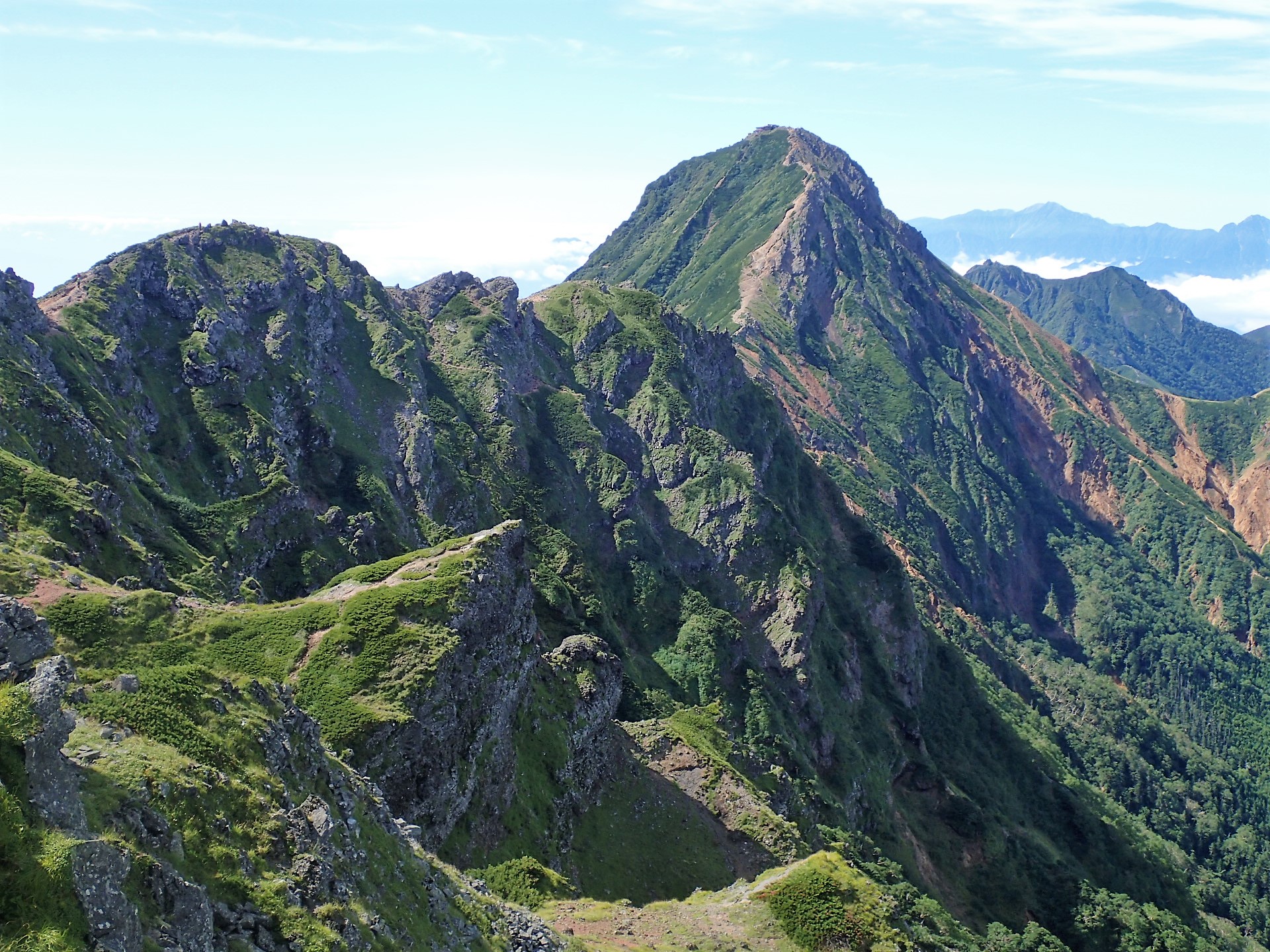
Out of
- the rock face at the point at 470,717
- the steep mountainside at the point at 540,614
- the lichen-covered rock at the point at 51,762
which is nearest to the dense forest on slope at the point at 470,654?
the lichen-covered rock at the point at 51,762

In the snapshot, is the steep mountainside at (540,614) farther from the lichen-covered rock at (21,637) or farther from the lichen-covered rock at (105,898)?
Answer: the lichen-covered rock at (105,898)

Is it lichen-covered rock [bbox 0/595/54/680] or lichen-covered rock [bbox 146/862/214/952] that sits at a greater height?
lichen-covered rock [bbox 0/595/54/680]

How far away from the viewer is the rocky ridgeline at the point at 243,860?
27000 mm

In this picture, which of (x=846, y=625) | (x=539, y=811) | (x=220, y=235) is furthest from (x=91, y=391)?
(x=846, y=625)

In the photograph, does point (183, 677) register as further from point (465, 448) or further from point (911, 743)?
point (911, 743)

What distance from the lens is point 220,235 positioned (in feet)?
469

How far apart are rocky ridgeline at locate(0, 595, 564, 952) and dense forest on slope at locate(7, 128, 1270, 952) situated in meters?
0.19

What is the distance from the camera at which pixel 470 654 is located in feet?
232

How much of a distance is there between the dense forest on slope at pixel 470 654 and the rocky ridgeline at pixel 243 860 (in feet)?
0.61

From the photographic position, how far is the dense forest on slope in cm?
3856

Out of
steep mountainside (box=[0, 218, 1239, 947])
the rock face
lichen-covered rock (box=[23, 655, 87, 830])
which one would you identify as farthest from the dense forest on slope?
steep mountainside (box=[0, 218, 1239, 947])

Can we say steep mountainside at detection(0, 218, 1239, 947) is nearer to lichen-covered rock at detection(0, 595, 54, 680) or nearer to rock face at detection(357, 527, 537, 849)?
rock face at detection(357, 527, 537, 849)

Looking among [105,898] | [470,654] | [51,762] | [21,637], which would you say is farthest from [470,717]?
[105,898]

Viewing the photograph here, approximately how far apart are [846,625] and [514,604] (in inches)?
4110
